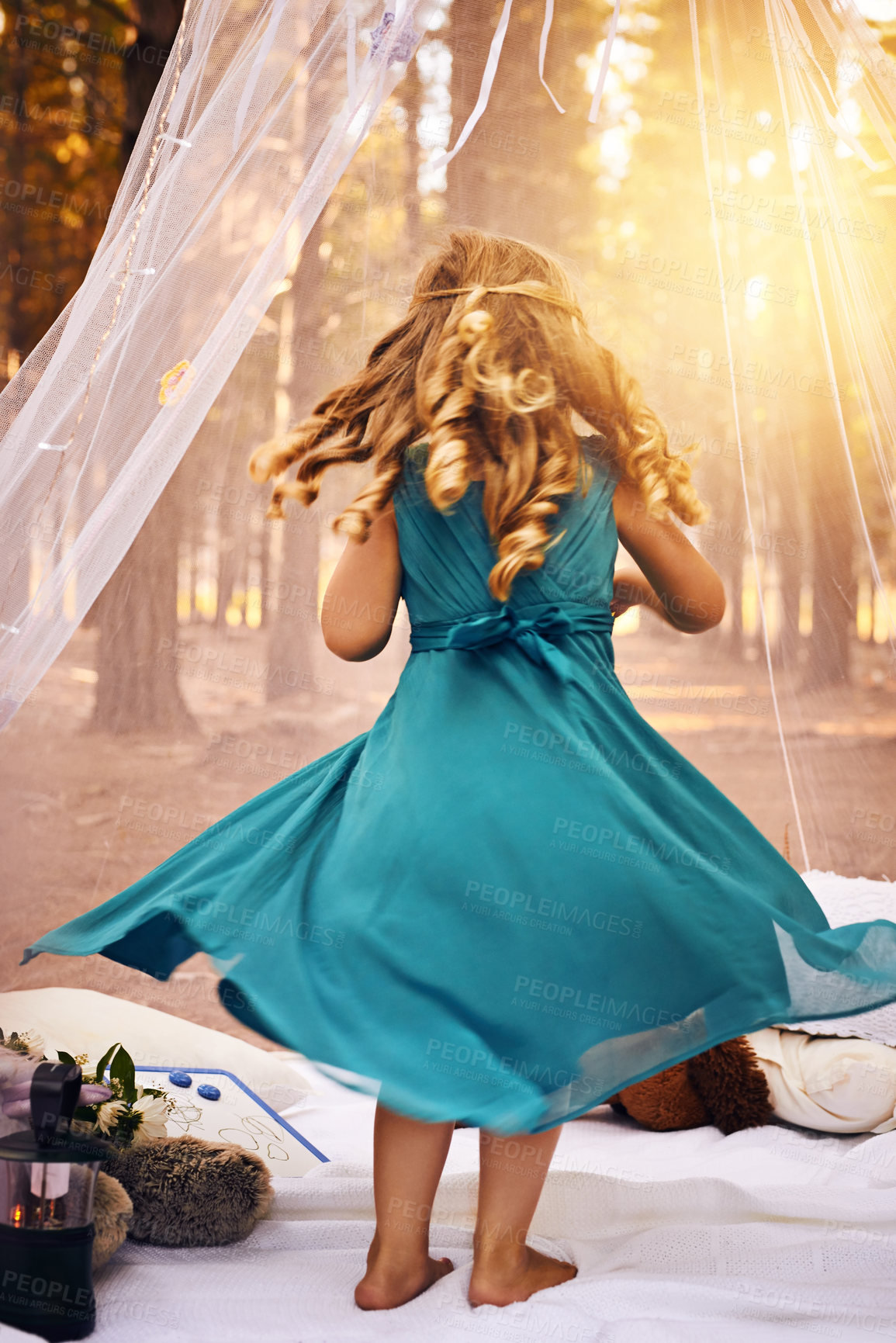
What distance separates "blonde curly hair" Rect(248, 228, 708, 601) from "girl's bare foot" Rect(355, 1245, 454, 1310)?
837 millimetres

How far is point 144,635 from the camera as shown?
1.94 metres

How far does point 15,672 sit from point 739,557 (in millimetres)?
→ 1365

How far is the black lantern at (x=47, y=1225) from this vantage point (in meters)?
1.22

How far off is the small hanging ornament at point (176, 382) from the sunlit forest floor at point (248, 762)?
561 millimetres

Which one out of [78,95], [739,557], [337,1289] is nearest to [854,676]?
[739,557]

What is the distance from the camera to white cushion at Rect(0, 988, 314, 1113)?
191 centimetres

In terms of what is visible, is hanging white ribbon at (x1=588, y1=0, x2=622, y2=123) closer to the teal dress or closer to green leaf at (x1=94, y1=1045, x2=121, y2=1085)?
the teal dress
